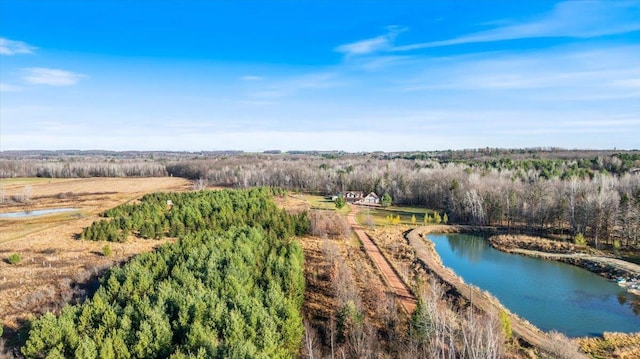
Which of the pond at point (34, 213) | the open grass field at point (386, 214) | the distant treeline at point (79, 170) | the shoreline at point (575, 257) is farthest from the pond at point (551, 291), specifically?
the distant treeline at point (79, 170)

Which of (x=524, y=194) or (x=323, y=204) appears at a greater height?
(x=524, y=194)

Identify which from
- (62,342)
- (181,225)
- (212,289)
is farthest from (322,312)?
(181,225)

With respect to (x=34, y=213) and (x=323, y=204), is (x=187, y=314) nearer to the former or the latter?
(x=323, y=204)

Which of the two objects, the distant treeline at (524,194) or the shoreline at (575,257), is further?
the distant treeline at (524,194)

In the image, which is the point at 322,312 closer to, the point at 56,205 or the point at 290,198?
the point at 290,198

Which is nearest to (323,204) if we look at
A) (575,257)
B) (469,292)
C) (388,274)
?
(388,274)

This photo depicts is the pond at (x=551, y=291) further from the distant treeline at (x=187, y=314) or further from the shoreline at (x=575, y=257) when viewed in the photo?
the distant treeline at (x=187, y=314)

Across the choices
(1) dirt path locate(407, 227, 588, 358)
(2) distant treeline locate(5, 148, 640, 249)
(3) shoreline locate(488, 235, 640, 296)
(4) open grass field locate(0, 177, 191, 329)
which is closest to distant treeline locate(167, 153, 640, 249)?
(2) distant treeline locate(5, 148, 640, 249)
